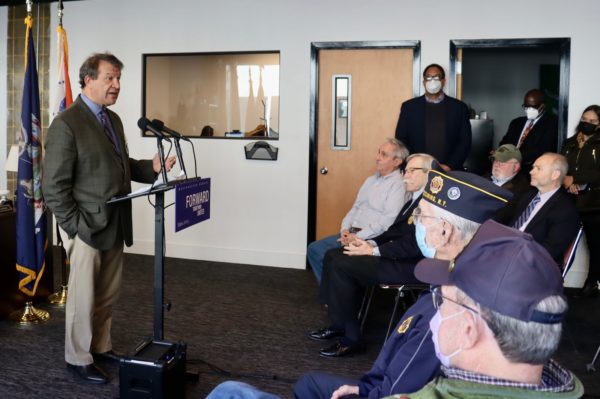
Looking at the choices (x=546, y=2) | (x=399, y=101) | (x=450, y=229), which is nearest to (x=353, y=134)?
(x=399, y=101)

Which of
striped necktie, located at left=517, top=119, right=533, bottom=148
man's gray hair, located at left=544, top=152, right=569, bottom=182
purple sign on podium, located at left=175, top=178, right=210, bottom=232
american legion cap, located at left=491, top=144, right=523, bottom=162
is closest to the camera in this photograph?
purple sign on podium, located at left=175, top=178, right=210, bottom=232

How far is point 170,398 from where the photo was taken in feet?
8.71

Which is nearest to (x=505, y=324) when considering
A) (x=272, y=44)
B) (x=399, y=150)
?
(x=399, y=150)

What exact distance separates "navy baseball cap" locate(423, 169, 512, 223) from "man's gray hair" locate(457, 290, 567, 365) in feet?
3.71

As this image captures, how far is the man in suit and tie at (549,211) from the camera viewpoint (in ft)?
11.0

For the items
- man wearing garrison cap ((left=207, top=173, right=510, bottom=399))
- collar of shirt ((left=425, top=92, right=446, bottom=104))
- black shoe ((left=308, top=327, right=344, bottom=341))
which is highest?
collar of shirt ((left=425, top=92, right=446, bottom=104))

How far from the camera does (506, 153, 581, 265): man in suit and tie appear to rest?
132 inches

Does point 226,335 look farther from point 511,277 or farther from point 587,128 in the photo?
point 587,128

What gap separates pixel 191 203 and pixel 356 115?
326 centimetres

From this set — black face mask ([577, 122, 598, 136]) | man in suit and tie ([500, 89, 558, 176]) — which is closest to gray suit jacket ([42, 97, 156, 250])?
man in suit and tie ([500, 89, 558, 176])

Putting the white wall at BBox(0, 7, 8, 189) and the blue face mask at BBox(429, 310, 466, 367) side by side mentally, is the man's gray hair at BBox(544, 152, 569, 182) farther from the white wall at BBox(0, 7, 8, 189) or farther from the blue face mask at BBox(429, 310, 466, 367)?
the white wall at BBox(0, 7, 8, 189)

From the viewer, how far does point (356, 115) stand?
563 cm

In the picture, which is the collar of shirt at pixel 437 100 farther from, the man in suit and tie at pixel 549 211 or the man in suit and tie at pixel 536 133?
the man in suit and tie at pixel 549 211

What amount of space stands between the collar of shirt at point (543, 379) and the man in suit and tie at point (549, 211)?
2299 mm
